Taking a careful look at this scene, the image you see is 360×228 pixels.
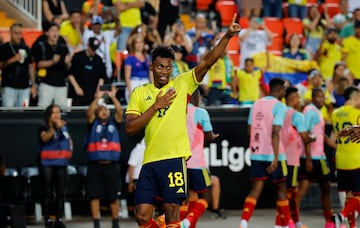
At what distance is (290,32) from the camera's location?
23.5m

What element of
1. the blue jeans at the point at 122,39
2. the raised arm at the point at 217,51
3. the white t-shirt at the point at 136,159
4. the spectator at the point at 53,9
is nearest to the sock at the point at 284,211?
the white t-shirt at the point at 136,159

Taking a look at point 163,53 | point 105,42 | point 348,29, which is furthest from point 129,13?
point 163,53

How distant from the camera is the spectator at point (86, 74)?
59.4 feet

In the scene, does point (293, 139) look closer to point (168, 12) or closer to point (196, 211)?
point (196, 211)

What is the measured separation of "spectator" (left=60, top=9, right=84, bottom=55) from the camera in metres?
20.5

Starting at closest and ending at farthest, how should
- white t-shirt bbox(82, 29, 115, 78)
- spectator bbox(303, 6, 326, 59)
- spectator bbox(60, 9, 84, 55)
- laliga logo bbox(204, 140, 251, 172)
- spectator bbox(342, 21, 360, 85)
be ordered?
laliga logo bbox(204, 140, 251, 172), white t-shirt bbox(82, 29, 115, 78), spectator bbox(60, 9, 84, 55), spectator bbox(342, 21, 360, 85), spectator bbox(303, 6, 326, 59)

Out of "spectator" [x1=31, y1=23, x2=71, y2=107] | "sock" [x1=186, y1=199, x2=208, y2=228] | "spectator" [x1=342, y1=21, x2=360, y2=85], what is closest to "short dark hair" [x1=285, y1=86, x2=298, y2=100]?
"sock" [x1=186, y1=199, x2=208, y2=228]

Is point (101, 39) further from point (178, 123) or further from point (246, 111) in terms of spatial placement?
point (178, 123)

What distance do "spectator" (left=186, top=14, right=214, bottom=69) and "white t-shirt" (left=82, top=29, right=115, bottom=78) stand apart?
5.28 ft

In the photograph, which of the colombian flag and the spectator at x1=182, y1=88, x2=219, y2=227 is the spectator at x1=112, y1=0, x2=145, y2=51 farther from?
the spectator at x1=182, y1=88, x2=219, y2=227

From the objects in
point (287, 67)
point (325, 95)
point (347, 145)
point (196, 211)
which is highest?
point (287, 67)

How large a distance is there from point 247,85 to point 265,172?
525 cm

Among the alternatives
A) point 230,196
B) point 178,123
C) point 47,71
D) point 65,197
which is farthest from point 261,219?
point 178,123

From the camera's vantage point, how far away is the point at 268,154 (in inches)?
578
